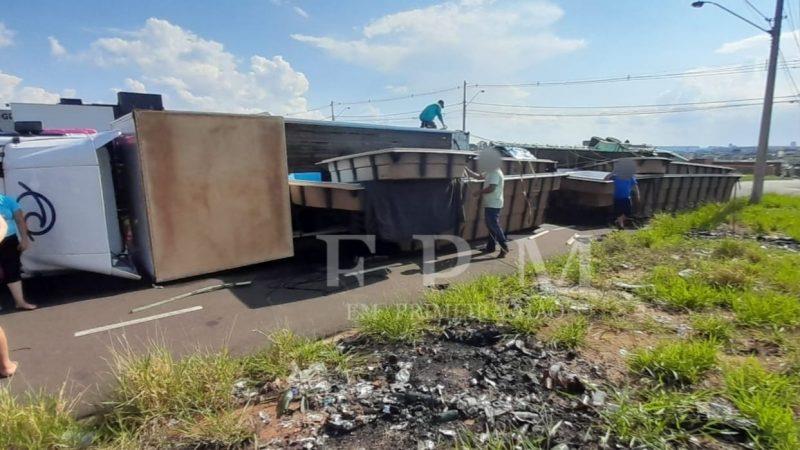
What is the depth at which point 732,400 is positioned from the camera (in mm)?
2623

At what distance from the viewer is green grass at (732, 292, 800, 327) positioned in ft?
12.7

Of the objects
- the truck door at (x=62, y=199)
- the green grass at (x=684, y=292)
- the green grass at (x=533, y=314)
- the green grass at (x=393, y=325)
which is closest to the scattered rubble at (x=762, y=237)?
the green grass at (x=684, y=292)

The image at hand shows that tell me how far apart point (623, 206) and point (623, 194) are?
0.30 metres

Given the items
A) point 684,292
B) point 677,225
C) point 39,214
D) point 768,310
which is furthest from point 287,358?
point 677,225

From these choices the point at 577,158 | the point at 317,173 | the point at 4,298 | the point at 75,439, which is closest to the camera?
the point at 75,439

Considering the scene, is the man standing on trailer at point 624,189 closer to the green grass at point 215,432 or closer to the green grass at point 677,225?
the green grass at point 677,225

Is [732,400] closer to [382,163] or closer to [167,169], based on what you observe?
[382,163]

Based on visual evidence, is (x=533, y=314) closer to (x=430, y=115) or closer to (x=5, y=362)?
(x=5, y=362)

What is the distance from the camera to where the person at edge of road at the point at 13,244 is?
14.9ft

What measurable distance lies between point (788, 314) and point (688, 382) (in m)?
2.01

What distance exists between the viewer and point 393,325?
3775mm

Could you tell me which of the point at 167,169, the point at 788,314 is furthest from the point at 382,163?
the point at 788,314

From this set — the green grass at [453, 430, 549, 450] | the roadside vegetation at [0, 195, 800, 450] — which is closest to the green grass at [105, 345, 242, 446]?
the roadside vegetation at [0, 195, 800, 450]

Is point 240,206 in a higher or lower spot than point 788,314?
higher
